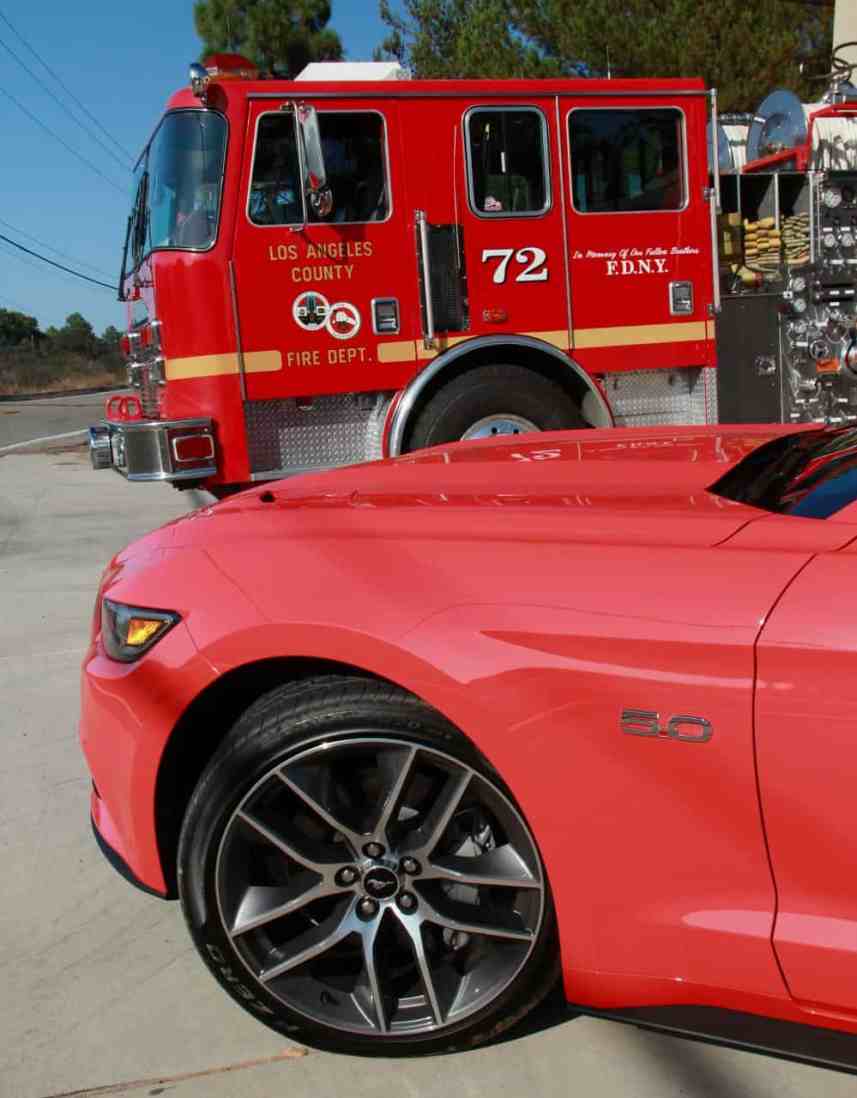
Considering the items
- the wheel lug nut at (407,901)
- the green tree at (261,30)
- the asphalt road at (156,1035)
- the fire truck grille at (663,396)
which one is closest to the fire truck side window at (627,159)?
the fire truck grille at (663,396)

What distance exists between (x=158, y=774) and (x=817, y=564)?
143 cm

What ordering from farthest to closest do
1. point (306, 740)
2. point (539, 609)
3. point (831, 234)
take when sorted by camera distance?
point (831, 234)
point (306, 740)
point (539, 609)

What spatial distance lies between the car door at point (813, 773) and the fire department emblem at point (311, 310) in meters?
4.84

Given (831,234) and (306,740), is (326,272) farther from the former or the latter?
(306,740)

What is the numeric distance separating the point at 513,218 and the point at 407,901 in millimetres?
5153

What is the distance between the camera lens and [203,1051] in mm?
2326

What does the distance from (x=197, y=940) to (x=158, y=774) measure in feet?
1.18

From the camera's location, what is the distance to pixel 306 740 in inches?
83.9

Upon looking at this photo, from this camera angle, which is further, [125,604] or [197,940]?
[125,604]

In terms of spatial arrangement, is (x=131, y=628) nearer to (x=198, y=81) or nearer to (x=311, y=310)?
(x=311, y=310)

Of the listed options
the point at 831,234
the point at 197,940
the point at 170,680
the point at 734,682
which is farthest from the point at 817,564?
the point at 831,234

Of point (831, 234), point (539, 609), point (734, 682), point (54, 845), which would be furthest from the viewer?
point (831, 234)

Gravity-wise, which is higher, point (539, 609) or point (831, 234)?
point (831, 234)

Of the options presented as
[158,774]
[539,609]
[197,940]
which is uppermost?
[539,609]
